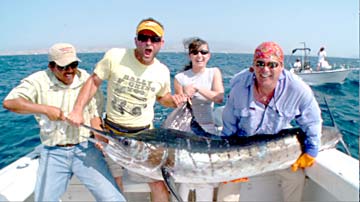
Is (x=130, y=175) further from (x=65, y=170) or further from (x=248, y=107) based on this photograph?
(x=248, y=107)

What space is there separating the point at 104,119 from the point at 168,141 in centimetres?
72

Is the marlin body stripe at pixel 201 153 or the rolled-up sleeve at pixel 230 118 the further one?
the rolled-up sleeve at pixel 230 118

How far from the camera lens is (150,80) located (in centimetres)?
241

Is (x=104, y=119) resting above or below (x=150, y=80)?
below

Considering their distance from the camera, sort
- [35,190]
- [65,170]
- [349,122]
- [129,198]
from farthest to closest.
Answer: [349,122] < [129,198] < [65,170] < [35,190]

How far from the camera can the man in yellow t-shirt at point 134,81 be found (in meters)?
2.33

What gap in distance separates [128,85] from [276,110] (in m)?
1.19

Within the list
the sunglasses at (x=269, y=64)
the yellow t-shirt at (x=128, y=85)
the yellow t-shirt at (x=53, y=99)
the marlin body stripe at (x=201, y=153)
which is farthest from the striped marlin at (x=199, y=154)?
the sunglasses at (x=269, y=64)

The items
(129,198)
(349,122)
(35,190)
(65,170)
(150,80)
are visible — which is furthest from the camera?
(349,122)

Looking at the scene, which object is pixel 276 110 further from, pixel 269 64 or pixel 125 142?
pixel 125 142

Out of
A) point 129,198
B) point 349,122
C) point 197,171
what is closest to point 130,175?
point 129,198

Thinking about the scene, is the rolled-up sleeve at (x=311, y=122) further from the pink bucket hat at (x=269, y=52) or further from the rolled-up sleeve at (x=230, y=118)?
the rolled-up sleeve at (x=230, y=118)

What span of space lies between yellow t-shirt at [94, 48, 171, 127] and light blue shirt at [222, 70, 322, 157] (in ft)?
2.21

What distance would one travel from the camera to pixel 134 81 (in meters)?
2.37
